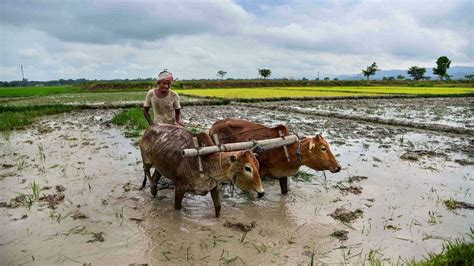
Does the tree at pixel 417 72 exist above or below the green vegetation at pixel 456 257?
above

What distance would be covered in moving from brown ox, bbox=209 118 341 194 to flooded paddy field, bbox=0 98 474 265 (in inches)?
21.1

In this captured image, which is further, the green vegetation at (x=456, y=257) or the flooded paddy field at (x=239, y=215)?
the flooded paddy field at (x=239, y=215)

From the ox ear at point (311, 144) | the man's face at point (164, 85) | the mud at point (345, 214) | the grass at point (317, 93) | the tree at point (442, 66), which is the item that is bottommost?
the mud at point (345, 214)

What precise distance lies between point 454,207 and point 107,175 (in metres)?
6.05

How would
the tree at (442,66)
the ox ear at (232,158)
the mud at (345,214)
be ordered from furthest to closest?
the tree at (442,66), the mud at (345,214), the ox ear at (232,158)

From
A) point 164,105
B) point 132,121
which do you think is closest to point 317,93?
point 132,121

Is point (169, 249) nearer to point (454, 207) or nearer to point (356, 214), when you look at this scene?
point (356, 214)

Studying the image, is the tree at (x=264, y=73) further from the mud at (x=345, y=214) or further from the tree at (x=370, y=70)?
the mud at (x=345, y=214)

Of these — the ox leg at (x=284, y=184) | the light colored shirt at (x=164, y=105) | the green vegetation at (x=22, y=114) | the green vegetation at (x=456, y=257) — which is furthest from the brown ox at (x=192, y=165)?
the green vegetation at (x=22, y=114)

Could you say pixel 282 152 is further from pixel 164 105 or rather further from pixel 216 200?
pixel 164 105

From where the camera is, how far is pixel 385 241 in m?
4.21

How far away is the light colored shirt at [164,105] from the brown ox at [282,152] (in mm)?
955

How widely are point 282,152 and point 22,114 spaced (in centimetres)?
1614

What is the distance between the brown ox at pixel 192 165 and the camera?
4297mm
